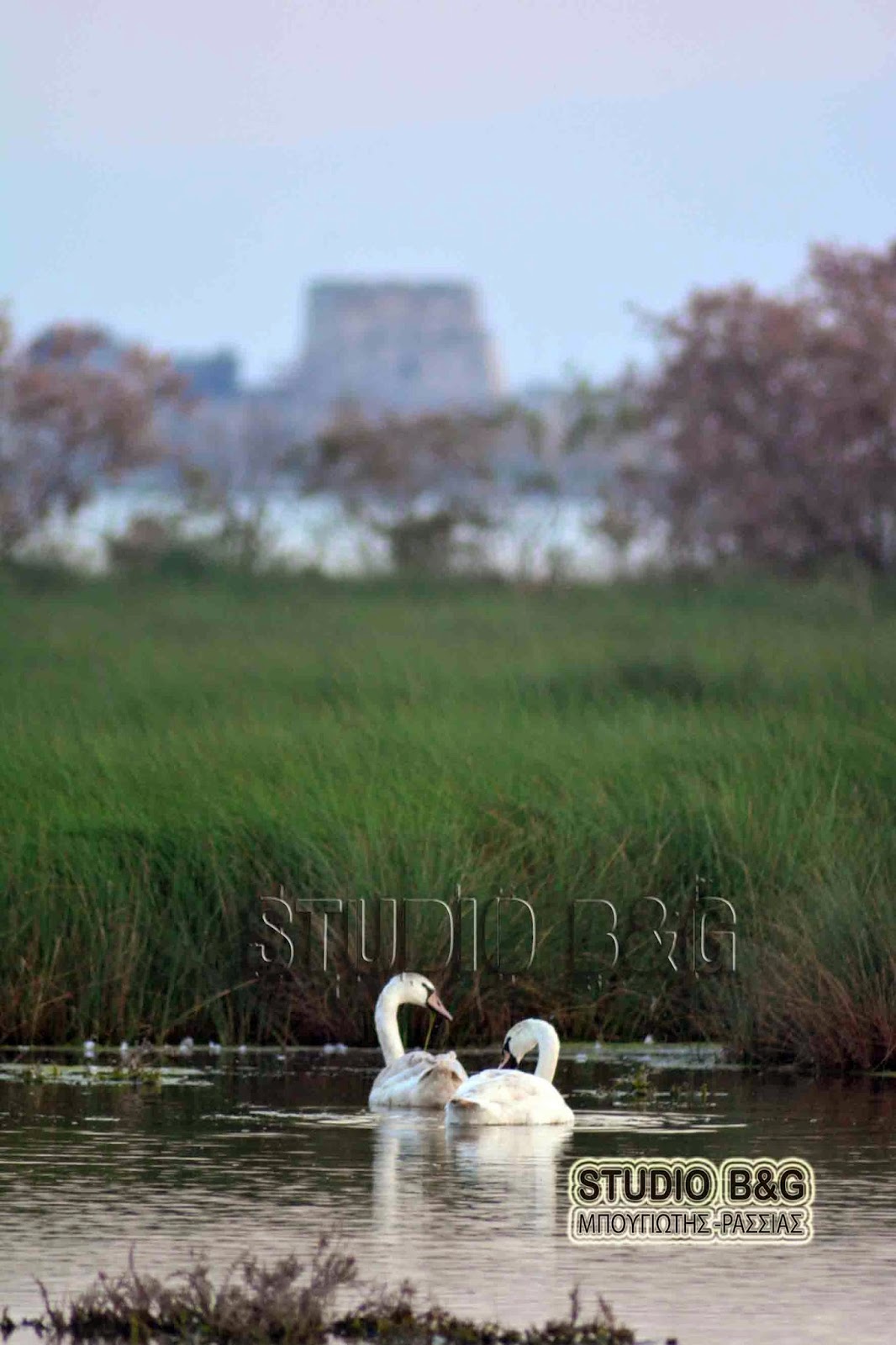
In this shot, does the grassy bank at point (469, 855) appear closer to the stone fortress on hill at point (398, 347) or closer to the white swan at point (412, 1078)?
the white swan at point (412, 1078)

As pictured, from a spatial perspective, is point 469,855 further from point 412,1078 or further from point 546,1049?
point 412,1078

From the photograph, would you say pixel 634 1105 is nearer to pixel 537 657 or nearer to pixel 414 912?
pixel 414 912

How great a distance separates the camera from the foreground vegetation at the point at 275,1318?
748cm

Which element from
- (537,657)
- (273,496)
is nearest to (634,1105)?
(537,657)

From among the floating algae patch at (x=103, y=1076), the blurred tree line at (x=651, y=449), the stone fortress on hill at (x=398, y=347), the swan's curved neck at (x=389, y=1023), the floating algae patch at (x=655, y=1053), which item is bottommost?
the floating algae patch at (x=103, y=1076)

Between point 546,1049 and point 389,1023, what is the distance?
2.86ft

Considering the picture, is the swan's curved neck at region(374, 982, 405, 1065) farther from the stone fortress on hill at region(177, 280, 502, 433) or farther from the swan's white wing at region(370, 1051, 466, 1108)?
the stone fortress on hill at region(177, 280, 502, 433)

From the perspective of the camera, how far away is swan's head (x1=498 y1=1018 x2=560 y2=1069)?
38.1 ft

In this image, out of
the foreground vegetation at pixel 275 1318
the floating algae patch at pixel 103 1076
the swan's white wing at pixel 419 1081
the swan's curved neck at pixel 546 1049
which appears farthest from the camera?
the floating algae patch at pixel 103 1076

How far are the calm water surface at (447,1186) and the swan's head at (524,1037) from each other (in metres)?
0.27

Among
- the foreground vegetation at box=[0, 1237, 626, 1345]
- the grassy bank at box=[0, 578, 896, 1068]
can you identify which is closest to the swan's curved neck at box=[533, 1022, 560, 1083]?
the grassy bank at box=[0, 578, 896, 1068]

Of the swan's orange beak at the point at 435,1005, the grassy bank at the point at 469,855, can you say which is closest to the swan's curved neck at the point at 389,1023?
the swan's orange beak at the point at 435,1005

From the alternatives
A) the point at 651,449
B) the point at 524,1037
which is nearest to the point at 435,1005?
the point at 524,1037

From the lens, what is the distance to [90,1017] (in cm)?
1305
